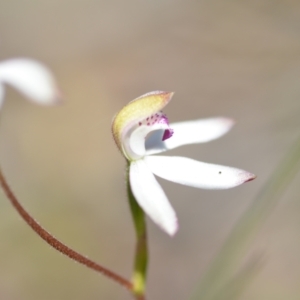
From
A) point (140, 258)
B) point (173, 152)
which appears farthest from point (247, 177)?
point (173, 152)

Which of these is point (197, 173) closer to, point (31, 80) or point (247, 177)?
point (247, 177)

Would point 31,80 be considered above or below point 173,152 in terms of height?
above

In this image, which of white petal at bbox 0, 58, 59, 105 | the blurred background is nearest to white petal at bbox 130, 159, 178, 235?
white petal at bbox 0, 58, 59, 105

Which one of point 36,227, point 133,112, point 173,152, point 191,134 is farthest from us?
point 173,152

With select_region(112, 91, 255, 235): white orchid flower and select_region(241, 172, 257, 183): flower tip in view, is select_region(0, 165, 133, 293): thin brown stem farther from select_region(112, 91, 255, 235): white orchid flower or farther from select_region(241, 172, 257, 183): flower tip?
select_region(241, 172, 257, 183): flower tip

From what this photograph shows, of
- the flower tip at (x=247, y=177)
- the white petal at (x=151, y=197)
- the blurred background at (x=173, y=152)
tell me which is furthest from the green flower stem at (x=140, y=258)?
the blurred background at (x=173, y=152)

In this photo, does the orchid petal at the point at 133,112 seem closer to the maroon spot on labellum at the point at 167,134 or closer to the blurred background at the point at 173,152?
the maroon spot on labellum at the point at 167,134

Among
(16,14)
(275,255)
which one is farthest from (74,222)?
(16,14)
